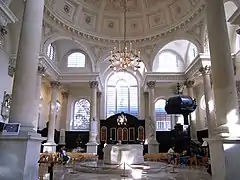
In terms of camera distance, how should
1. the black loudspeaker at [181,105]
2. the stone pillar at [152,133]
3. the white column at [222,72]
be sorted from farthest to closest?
A: the stone pillar at [152,133], the black loudspeaker at [181,105], the white column at [222,72]

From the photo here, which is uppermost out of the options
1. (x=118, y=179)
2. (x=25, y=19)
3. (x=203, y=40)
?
(x=203, y=40)

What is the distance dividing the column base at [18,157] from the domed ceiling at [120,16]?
12.8 m

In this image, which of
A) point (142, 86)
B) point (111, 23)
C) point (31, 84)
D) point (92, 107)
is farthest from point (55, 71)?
point (31, 84)

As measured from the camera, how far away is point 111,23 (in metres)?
18.8

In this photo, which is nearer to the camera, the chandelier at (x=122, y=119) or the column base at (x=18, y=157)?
the column base at (x=18, y=157)

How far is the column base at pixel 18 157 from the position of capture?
4.36 metres

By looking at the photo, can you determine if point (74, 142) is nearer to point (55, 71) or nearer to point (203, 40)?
point (55, 71)

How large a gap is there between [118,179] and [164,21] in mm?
14602

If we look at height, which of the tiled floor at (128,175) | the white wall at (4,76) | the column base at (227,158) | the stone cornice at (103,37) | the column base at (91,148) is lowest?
the tiled floor at (128,175)

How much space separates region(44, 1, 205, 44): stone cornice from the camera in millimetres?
14768

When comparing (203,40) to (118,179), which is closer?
(118,179)

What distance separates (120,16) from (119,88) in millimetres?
8120

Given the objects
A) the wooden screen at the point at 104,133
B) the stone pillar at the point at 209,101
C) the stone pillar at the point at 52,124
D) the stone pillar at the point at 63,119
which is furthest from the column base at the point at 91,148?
the stone pillar at the point at 209,101

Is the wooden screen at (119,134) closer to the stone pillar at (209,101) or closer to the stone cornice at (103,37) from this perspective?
the stone cornice at (103,37)
